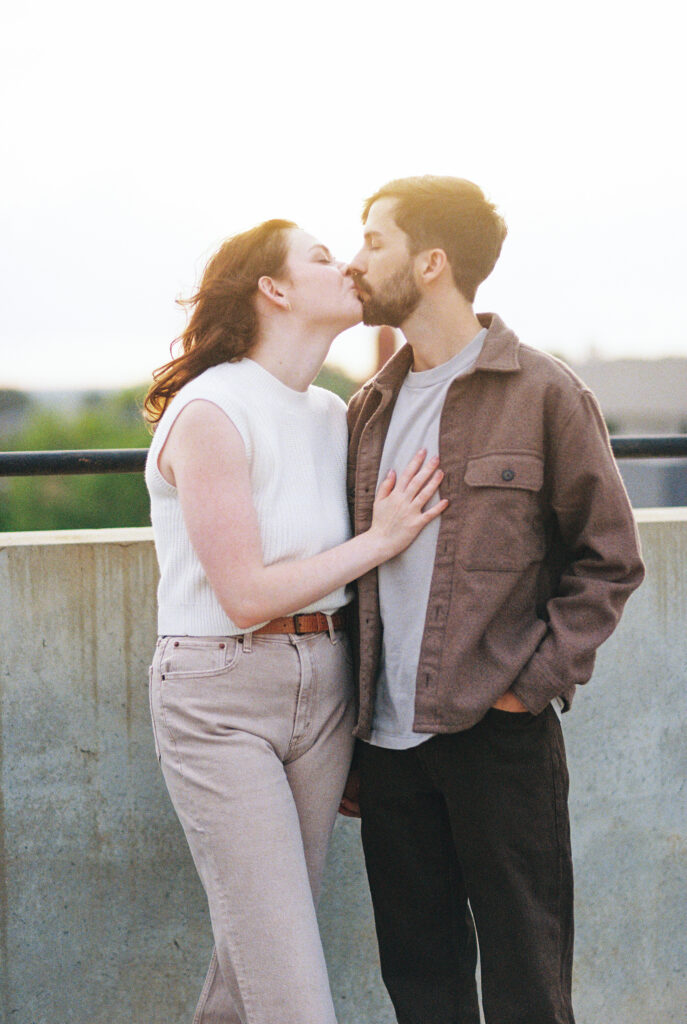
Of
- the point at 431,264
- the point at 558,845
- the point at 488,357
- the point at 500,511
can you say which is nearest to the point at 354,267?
the point at 431,264

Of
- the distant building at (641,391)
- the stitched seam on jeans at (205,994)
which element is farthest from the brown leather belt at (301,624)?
the distant building at (641,391)

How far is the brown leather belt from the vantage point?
231 centimetres

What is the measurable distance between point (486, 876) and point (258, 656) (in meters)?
0.71

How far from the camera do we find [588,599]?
2.24 m

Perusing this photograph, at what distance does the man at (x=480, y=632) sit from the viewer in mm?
2268

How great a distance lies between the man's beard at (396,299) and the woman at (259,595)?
0.16ft

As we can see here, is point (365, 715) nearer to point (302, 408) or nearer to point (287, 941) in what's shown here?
point (287, 941)

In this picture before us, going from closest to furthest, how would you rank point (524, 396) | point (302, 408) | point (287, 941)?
1. point (287, 941)
2. point (524, 396)
3. point (302, 408)

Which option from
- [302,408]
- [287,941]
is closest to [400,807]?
[287,941]

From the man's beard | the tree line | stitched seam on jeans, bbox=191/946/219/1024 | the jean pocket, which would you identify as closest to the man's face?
the man's beard

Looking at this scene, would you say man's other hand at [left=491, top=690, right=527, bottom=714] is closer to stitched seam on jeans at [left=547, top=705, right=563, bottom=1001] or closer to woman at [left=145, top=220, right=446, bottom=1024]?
stitched seam on jeans at [left=547, top=705, right=563, bottom=1001]

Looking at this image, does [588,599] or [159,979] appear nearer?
[588,599]

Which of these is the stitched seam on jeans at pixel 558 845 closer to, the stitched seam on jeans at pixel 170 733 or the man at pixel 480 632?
the man at pixel 480 632

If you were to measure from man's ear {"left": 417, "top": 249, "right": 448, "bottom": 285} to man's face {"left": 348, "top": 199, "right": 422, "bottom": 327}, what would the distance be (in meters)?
0.02
